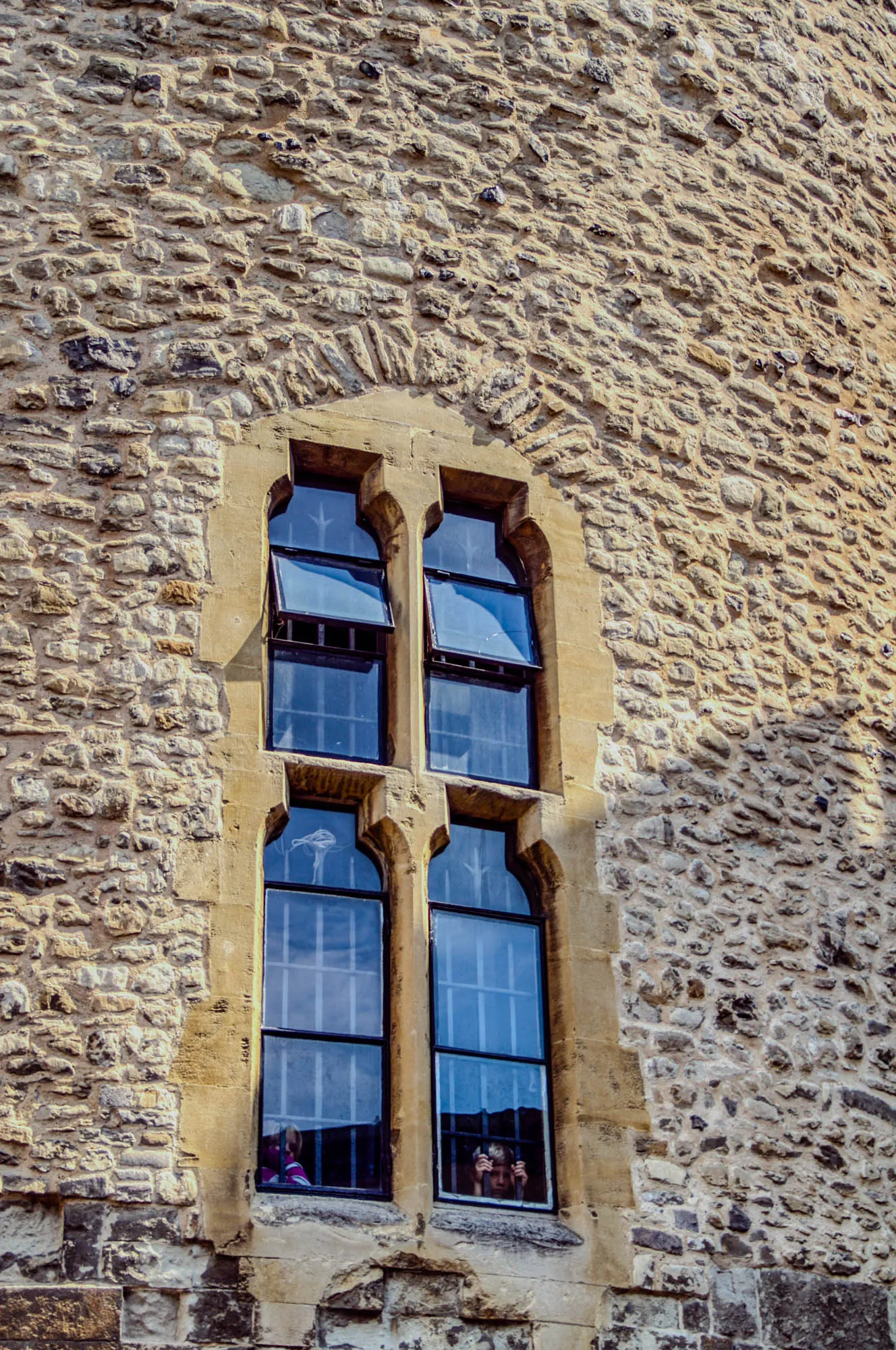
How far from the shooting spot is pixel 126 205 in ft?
26.7

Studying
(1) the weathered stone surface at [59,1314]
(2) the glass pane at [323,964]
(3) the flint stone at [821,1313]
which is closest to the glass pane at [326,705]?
(2) the glass pane at [323,964]

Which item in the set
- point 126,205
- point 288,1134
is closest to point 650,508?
point 126,205

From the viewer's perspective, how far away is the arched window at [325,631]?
765 centimetres

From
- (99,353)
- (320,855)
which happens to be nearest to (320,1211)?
(320,855)

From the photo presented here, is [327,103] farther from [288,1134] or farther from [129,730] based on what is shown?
[288,1134]

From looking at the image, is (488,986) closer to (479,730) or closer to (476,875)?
(476,875)

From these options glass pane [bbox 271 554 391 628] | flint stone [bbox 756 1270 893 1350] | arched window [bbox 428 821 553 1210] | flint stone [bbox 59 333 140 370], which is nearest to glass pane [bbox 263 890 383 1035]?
arched window [bbox 428 821 553 1210]

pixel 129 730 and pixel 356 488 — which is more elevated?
pixel 356 488

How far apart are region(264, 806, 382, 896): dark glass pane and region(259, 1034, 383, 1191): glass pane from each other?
2.04 feet

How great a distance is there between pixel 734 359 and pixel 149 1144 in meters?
4.62

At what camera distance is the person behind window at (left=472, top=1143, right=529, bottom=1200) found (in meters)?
7.09

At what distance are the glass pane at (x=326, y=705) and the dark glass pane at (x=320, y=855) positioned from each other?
253mm

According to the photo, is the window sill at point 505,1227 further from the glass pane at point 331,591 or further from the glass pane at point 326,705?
the glass pane at point 331,591

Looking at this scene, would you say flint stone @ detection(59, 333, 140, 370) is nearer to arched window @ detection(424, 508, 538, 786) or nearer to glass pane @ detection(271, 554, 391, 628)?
glass pane @ detection(271, 554, 391, 628)
